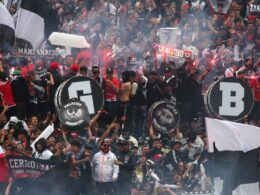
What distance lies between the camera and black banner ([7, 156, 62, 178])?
1809 centimetres

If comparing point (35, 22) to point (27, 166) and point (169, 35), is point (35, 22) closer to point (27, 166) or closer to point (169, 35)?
point (169, 35)

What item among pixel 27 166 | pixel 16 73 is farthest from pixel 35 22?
pixel 27 166

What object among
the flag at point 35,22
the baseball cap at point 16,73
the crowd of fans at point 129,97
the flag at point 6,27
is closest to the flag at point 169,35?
the crowd of fans at point 129,97

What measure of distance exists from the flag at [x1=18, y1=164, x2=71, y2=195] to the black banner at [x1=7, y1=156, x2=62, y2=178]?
0.11m

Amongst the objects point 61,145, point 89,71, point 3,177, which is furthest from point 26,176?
point 89,71

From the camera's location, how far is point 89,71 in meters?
22.9

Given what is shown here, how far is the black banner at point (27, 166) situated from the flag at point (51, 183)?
4.2 inches

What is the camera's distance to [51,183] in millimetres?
18047

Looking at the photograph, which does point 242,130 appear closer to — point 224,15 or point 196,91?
point 196,91

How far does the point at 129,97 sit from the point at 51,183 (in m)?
4.58

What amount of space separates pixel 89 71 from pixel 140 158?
2560 mm

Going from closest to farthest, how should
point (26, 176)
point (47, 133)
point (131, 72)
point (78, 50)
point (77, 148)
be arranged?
point (26, 176)
point (77, 148)
point (47, 133)
point (131, 72)
point (78, 50)

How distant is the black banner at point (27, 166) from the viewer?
59.4 feet

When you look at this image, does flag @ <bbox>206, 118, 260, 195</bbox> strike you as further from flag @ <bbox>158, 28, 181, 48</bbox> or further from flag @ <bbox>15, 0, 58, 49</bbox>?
flag @ <bbox>158, 28, 181, 48</bbox>
